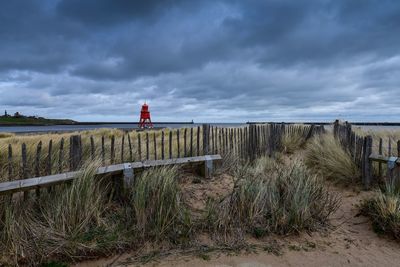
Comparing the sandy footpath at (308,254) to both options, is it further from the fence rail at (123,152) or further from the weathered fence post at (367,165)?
the weathered fence post at (367,165)

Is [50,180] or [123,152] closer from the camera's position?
[50,180]

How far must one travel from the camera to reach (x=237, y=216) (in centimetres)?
406

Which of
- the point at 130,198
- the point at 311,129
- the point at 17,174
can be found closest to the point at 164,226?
the point at 130,198

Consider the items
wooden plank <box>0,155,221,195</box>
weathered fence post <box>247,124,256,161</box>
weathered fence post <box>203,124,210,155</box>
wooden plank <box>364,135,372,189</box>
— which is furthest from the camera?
weathered fence post <box>247,124,256,161</box>

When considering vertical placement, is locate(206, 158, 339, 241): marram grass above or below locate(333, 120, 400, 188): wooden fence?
below

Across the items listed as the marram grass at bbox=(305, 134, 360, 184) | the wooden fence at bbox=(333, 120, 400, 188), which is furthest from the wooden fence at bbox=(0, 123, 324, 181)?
the wooden fence at bbox=(333, 120, 400, 188)

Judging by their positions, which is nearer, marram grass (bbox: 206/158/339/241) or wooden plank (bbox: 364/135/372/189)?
marram grass (bbox: 206/158/339/241)

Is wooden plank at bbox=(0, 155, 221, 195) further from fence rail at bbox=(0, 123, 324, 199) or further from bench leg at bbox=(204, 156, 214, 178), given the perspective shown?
bench leg at bbox=(204, 156, 214, 178)

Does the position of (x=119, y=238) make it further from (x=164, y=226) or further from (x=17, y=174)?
(x=17, y=174)

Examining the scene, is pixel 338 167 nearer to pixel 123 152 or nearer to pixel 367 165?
pixel 367 165

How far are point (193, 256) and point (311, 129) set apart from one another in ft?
47.3

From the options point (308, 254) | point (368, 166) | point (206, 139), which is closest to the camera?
point (308, 254)

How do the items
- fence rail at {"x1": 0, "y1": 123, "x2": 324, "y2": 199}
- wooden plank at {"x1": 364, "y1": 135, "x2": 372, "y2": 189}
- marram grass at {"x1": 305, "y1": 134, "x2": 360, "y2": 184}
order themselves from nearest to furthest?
fence rail at {"x1": 0, "y1": 123, "x2": 324, "y2": 199}
wooden plank at {"x1": 364, "y1": 135, "x2": 372, "y2": 189}
marram grass at {"x1": 305, "y1": 134, "x2": 360, "y2": 184}

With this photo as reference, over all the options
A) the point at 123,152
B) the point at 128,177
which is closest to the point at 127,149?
the point at 123,152
